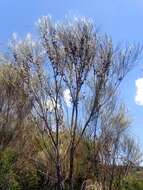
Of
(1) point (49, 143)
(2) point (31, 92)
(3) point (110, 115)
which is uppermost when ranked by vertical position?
(3) point (110, 115)

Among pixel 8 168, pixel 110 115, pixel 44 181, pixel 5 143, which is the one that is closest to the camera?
pixel 110 115

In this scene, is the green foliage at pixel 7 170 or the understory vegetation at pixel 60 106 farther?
the green foliage at pixel 7 170

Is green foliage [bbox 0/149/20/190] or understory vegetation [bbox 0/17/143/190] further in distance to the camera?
green foliage [bbox 0/149/20/190]

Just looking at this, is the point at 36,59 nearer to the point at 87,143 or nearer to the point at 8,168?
the point at 87,143

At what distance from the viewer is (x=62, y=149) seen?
2297 cm

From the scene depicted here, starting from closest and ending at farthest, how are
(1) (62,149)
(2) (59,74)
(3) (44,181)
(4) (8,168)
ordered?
1. (2) (59,74)
2. (1) (62,149)
3. (4) (8,168)
4. (3) (44,181)

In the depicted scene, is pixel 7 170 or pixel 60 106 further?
pixel 7 170

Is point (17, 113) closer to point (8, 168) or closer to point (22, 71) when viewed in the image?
point (8, 168)

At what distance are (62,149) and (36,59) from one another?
509 cm

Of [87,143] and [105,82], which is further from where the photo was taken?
[87,143]

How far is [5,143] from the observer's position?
98.0ft

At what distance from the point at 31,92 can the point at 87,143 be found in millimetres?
10232

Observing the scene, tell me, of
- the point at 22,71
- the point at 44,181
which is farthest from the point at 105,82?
the point at 44,181

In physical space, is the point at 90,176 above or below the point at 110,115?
below
